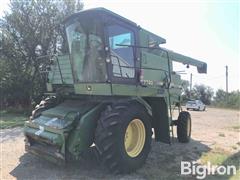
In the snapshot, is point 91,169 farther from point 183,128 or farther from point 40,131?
point 183,128

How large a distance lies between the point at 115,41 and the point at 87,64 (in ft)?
2.75

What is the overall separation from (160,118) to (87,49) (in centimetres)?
264

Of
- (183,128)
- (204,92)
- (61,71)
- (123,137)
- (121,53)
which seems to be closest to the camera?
(123,137)

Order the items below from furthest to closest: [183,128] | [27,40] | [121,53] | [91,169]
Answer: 1. [27,40]
2. [183,128]
3. [121,53]
4. [91,169]

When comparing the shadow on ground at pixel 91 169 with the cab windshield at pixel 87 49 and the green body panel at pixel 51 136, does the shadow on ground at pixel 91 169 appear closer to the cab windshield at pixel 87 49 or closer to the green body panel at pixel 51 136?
the green body panel at pixel 51 136

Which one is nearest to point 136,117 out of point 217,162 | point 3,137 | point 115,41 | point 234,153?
point 115,41

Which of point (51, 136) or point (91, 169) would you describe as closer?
point (51, 136)

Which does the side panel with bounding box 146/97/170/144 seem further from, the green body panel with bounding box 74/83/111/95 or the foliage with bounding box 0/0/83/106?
the foliage with bounding box 0/0/83/106

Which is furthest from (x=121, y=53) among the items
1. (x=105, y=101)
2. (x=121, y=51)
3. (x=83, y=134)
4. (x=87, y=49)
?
(x=83, y=134)

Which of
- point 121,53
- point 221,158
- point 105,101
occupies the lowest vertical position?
point 221,158

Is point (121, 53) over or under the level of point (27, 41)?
under

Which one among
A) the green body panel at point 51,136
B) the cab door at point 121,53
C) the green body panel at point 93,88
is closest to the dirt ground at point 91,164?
the green body panel at point 51,136

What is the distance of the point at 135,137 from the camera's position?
6445 millimetres

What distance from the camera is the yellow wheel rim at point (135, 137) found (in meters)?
6.24
